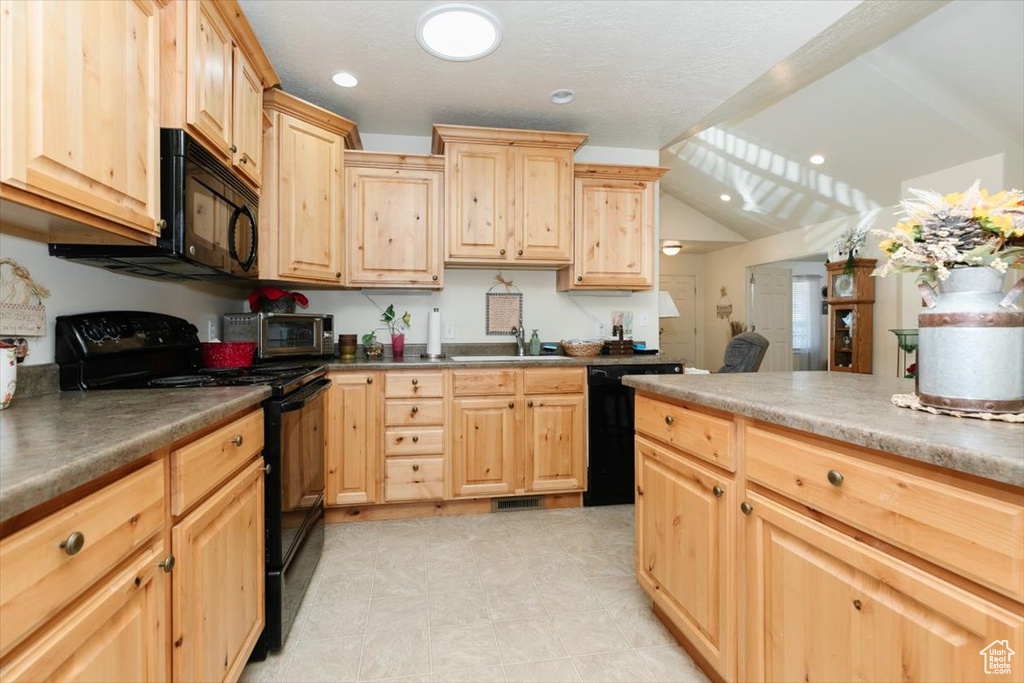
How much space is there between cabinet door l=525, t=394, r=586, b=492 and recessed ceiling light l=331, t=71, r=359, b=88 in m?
2.09

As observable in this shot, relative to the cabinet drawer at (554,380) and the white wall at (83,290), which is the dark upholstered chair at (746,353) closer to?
the cabinet drawer at (554,380)

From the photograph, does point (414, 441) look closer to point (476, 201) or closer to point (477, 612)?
point (477, 612)

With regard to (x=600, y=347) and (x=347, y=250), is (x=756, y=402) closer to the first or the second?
(x=600, y=347)

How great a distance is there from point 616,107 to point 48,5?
267cm

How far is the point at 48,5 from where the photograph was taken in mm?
979

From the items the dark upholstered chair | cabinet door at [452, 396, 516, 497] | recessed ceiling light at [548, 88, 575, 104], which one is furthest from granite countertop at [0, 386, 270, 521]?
the dark upholstered chair

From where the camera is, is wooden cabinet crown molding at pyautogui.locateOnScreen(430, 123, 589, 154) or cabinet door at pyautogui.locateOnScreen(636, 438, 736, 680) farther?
wooden cabinet crown molding at pyautogui.locateOnScreen(430, 123, 589, 154)

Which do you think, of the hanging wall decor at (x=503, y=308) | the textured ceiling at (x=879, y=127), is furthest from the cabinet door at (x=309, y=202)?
the textured ceiling at (x=879, y=127)

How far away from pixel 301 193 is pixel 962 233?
275cm

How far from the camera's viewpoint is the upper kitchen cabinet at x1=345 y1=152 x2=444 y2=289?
2941mm

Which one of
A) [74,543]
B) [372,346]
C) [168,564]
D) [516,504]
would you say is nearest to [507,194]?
[372,346]

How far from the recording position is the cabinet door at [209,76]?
151 centimetres

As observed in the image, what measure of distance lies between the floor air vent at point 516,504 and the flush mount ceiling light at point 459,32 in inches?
98.5

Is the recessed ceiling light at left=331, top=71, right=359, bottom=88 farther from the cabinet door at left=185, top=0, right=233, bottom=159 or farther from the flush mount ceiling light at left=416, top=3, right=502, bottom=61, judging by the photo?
the cabinet door at left=185, top=0, right=233, bottom=159
